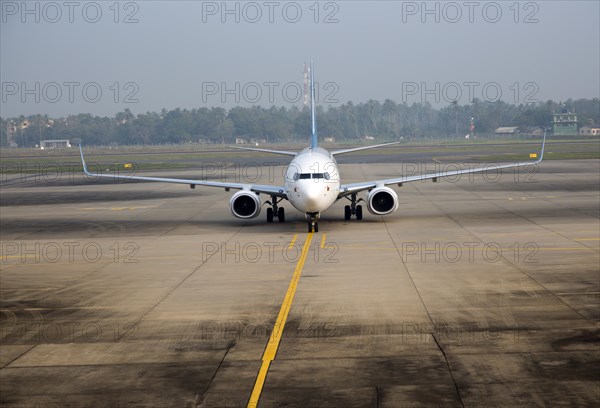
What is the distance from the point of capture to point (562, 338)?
687 inches

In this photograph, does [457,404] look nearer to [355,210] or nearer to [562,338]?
[562,338]

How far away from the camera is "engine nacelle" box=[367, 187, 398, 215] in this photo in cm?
3978

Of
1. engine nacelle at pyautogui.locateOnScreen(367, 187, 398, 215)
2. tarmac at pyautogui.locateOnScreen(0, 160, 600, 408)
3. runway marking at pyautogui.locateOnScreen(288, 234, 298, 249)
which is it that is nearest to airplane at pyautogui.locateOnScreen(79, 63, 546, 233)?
engine nacelle at pyautogui.locateOnScreen(367, 187, 398, 215)

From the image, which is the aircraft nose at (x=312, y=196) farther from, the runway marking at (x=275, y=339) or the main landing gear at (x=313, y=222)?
the runway marking at (x=275, y=339)

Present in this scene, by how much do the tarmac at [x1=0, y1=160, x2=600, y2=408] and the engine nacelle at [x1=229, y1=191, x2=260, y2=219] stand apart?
A: 2.69ft

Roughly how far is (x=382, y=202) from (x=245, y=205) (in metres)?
6.56

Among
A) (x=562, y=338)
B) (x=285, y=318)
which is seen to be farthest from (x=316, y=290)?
(x=562, y=338)

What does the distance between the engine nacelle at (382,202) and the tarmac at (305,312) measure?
2.49 feet

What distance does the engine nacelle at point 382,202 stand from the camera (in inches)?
1566

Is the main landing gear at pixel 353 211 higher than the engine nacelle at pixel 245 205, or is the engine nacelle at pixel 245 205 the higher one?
the engine nacelle at pixel 245 205

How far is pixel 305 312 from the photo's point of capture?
68.1 ft

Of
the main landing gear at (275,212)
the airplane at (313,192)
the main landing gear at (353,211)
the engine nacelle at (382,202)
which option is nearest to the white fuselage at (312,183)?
the airplane at (313,192)

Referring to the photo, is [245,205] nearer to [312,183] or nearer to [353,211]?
[312,183]

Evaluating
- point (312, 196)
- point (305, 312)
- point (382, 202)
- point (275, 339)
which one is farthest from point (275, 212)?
point (275, 339)
